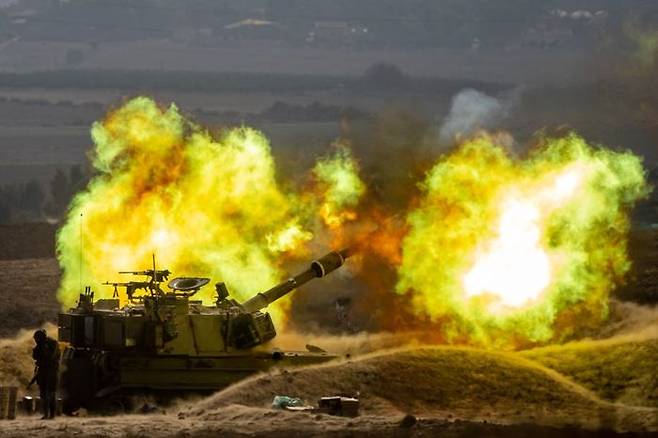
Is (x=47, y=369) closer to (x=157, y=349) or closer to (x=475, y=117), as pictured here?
(x=157, y=349)

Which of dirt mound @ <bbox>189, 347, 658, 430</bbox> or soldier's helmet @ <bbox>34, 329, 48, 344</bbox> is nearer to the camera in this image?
soldier's helmet @ <bbox>34, 329, 48, 344</bbox>

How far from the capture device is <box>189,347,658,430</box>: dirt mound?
116 feet

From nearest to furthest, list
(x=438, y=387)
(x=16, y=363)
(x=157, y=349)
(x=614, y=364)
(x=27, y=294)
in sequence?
(x=438, y=387) < (x=157, y=349) < (x=614, y=364) < (x=16, y=363) < (x=27, y=294)

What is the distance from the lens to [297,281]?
4241 centimetres

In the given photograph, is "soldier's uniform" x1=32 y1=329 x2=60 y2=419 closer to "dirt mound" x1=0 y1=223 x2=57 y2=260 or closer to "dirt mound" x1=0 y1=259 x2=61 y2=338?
"dirt mound" x1=0 y1=259 x2=61 y2=338

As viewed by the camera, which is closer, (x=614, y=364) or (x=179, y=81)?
(x=614, y=364)

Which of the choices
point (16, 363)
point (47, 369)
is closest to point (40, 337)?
point (47, 369)

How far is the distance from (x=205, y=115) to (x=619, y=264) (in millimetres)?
90976

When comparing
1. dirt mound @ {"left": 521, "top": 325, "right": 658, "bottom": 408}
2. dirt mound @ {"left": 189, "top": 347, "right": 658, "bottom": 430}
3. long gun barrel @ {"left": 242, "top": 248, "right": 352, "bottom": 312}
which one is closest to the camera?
dirt mound @ {"left": 189, "top": 347, "right": 658, "bottom": 430}

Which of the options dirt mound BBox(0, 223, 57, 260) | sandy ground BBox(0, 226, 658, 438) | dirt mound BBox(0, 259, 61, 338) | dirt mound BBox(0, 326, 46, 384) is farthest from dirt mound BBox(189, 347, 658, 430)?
dirt mound BBox(0, 223, 57, 260)

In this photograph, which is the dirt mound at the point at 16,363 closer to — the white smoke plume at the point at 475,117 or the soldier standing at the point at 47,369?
the soldier standing at the point at 47,369

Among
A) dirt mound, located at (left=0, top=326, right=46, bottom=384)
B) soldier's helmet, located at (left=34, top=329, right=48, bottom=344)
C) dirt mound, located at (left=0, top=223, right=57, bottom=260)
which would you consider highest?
dirt mound, located at (left=0, top=223, right=57, bottom=260)

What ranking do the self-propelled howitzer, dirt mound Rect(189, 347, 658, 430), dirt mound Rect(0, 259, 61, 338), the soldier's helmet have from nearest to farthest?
the soldier's helmet
dirt mound Rect(189, 347, 658, 430)
the self-propelled howitzer
dirt mound Rect(0, 259, 61, 338)

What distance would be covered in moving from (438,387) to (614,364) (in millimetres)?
4266
